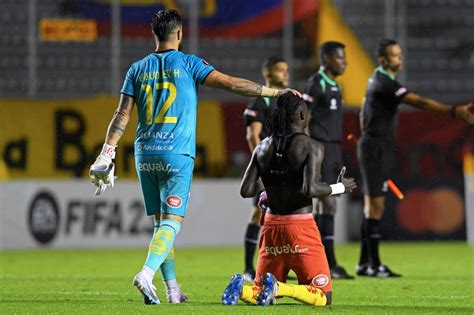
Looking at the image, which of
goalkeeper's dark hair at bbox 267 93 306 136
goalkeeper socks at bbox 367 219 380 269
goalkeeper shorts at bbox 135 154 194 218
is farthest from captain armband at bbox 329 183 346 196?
goalkeeper socks at bbox 367 219 380 269

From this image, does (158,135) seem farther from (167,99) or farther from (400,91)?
(400,91)

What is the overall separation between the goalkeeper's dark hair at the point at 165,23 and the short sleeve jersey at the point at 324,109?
3618 millimetres

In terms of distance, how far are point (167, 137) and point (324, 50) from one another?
13.1 feet

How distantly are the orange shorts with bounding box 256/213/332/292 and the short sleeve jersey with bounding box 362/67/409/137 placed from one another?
4137mm

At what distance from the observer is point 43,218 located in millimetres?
17453

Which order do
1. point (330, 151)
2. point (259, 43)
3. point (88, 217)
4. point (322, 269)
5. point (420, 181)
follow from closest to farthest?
point (322, 269) → point (330, 151) → point (88, 217) → point (420, 181) → point (259, 43)

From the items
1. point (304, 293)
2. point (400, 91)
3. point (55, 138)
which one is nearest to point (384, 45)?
point (400, 91)

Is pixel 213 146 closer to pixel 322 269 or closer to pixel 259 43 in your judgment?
pixel 259 43

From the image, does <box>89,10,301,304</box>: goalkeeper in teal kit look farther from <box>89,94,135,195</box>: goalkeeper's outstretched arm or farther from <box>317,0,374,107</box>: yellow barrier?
<box>317,0,374,107</box>: yellow barrier

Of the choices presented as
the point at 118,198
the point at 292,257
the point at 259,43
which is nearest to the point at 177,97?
the point at 292,257

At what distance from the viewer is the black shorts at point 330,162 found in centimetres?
1140

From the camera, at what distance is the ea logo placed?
17359 mm

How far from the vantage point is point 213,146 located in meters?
19.1

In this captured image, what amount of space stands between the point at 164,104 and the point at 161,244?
98 centimetres
